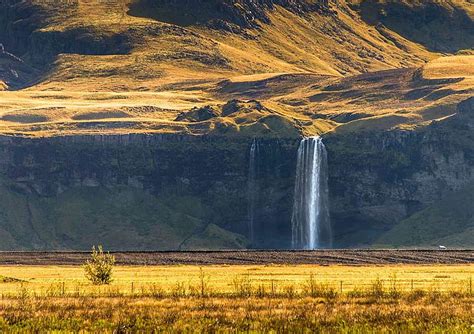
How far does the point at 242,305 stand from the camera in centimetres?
9969

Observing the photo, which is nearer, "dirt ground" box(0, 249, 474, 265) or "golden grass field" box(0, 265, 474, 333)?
"golden grass field" box(0, 265, 474, 333)

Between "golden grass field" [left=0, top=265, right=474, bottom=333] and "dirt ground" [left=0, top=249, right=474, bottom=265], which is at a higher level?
"dirt ground" [left=0, top=249, right=474, bottom=265]

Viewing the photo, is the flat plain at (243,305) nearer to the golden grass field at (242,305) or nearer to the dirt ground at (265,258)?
the golden grass field at (242,305)

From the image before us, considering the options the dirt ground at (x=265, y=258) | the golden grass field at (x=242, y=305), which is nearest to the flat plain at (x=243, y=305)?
the golden grass field at (x=242, y=305)

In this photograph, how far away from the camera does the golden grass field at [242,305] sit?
88562mm

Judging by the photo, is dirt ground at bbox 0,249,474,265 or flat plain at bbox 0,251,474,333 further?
dirt ground at bbox 0,249,474,265

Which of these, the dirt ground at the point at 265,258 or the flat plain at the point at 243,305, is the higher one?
the dirt ground at the point at 265,258

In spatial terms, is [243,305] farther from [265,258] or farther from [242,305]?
[265,258]

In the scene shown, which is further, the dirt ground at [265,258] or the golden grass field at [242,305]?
the dirt ground at [265,258]

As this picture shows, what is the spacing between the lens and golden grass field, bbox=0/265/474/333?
88562mm

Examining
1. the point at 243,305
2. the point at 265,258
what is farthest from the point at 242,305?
the point at 265,258

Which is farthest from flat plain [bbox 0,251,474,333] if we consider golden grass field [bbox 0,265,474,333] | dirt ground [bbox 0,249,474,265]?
dirt ground [bbox 0,249,474,265]

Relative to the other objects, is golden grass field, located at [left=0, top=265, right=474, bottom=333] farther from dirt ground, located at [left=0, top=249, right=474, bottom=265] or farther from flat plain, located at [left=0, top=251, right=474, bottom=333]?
dirt ground, located at [left=0, top=249, right=474, bottom=265]

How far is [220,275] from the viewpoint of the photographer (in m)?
143
